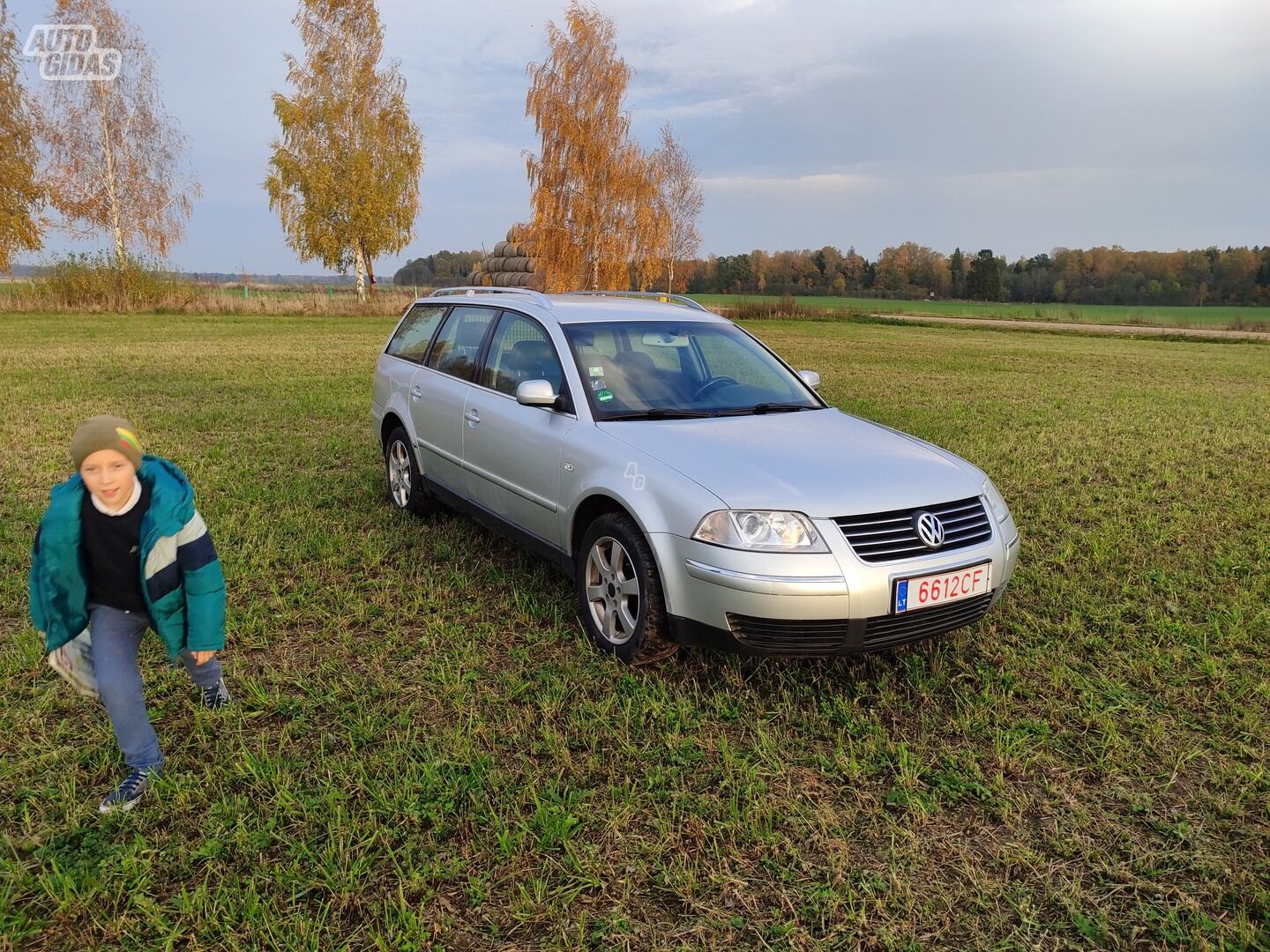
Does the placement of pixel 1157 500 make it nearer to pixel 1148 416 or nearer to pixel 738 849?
pixel 1148 416

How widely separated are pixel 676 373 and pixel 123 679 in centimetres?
288

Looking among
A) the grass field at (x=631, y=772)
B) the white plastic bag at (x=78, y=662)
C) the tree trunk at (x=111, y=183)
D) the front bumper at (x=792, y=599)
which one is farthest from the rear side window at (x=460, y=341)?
the tree trunk at (x=111, y=183)

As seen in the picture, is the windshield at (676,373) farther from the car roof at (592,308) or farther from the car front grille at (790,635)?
the car front grille at (790,635)

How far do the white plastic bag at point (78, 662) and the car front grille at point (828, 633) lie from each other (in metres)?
2.24

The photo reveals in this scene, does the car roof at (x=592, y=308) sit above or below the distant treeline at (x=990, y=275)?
below

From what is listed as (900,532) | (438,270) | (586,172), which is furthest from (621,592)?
(438,270)

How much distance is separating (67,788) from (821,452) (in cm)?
312

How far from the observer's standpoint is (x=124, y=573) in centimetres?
→ 266

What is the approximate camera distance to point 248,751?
117 inches

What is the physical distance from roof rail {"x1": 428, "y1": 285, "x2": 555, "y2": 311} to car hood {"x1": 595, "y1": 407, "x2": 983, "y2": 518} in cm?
129

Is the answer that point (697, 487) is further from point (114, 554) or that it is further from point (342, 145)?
point (342, 145)

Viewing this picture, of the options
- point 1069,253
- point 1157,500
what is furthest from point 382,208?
point 1069,253

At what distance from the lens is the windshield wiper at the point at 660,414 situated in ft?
13.3

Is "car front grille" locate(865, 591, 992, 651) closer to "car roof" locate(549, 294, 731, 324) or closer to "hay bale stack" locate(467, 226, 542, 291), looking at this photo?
"car roof" locate(549, 294, 731, 324)
